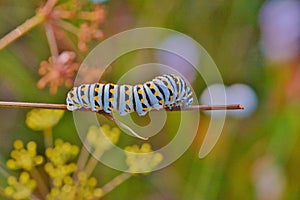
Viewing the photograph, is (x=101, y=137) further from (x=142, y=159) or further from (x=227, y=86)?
(x=227, y=86)

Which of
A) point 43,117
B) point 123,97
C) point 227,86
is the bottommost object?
point 123,97

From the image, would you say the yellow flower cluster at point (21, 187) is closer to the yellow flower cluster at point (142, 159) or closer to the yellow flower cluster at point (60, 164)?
the yellow flower cluster at point (60, 164)

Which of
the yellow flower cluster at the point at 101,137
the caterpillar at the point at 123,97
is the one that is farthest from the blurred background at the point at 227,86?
the caterpillar at the point at 123,97

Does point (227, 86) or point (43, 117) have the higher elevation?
point (227, 86)

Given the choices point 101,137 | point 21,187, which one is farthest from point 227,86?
point 21,187

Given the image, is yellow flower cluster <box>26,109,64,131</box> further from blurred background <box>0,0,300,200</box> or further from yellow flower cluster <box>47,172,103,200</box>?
blurred background <box>0,0,300,200</box>

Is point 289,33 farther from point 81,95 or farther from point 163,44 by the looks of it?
point 81,95

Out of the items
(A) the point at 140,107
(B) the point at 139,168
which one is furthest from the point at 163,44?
(A) the point at 140,107

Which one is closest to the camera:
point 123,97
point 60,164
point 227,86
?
point 123,97
